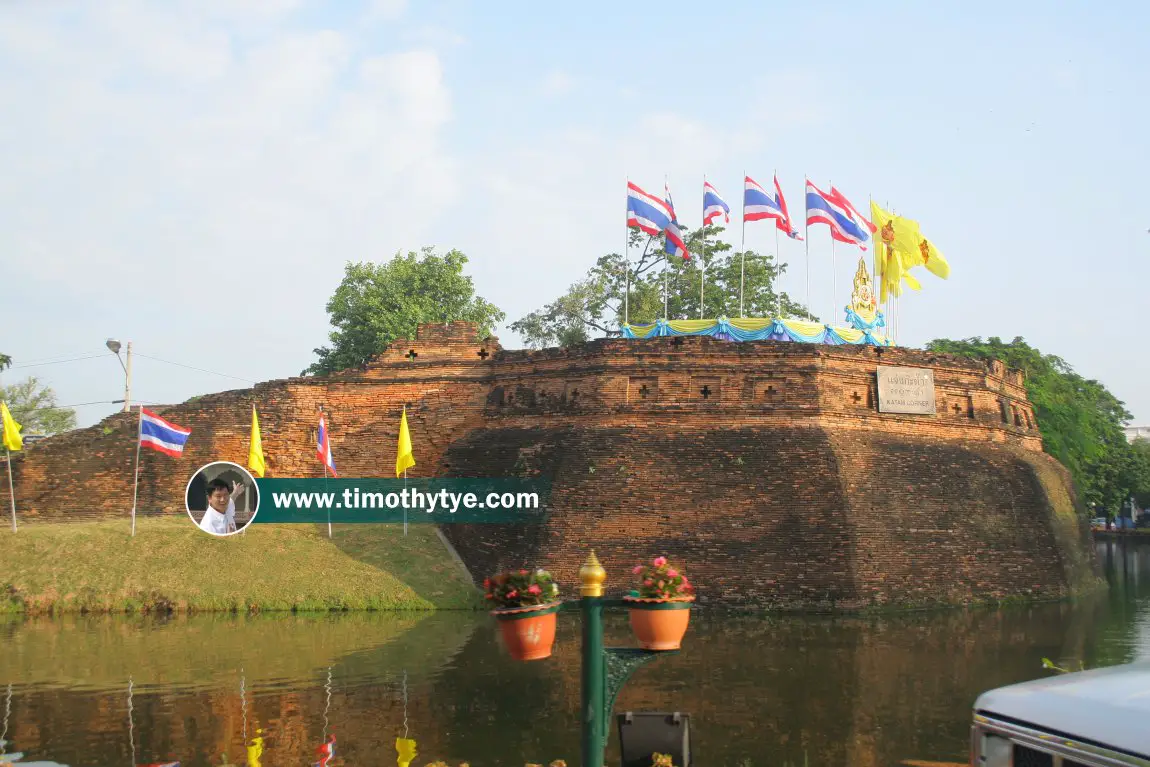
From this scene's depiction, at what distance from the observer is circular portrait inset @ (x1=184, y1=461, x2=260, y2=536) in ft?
70.2

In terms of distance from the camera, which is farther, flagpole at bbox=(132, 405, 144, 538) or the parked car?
flagpole at bbox=(132, 405, 144, 538)

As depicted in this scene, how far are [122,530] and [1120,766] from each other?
20.7m

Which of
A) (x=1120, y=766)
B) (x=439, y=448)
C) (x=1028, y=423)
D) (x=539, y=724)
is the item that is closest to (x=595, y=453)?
(x=439, y=448)

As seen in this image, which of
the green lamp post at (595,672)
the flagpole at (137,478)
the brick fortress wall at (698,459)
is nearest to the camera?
the green lamp post at (595,672)

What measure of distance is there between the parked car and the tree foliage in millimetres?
25786

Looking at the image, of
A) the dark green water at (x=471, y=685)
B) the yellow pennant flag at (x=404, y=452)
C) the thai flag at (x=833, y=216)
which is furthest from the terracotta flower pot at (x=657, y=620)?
the thai flag at (x=833, y=216)

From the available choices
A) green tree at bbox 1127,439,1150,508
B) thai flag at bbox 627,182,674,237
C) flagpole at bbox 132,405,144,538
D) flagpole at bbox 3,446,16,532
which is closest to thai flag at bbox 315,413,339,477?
flagpole at bbox 132,405,144,538

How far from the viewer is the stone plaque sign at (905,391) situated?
21.0m

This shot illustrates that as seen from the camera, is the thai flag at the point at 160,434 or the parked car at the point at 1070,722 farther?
the thai flag at the point at 160,434

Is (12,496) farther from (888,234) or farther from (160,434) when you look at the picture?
(888,234)

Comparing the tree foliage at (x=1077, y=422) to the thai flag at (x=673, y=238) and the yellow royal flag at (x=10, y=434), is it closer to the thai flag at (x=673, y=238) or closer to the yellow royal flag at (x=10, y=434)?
the thai flag at (x=673, y=238)

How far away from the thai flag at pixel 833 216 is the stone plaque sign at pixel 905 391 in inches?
235

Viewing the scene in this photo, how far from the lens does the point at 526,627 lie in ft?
17.7

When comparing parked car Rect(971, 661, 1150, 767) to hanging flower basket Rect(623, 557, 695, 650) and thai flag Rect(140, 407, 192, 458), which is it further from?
thai flag Rect(140, 407, 192, 458)
